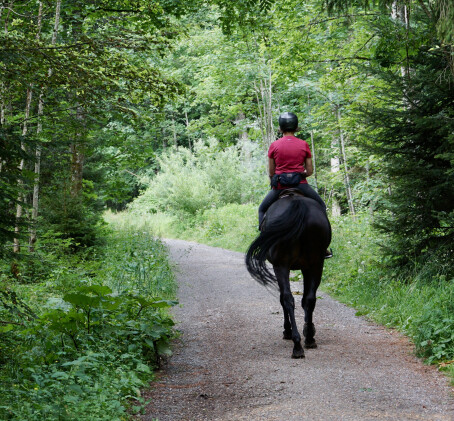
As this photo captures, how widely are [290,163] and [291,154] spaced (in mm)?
119

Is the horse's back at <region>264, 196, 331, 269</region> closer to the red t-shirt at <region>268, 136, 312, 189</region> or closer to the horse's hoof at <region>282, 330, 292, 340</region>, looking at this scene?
the red t-shirt at <region>268, 136, 312, 189</region>

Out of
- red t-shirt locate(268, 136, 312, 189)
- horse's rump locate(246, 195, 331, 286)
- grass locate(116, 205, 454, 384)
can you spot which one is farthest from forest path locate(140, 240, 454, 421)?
red t-shirt locate(268, 136, 312, 189)

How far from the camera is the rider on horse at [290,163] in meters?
6.91

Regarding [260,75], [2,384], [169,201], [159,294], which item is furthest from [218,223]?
[2,384]

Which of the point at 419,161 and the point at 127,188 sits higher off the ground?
the point at 419,161

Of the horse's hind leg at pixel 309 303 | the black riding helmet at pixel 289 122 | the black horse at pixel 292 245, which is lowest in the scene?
the horse's hind leg at pixel 309 303

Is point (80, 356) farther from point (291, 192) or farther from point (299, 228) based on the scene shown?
point (291, 192)

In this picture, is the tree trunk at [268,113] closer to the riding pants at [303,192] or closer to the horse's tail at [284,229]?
the riding pants at [303,192]

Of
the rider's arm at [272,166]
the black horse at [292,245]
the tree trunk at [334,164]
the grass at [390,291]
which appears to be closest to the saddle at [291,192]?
the black horse at [292,245]

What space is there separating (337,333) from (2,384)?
463 centimetres

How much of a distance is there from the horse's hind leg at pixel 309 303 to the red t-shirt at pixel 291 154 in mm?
1242

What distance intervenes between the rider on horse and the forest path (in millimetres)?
1960

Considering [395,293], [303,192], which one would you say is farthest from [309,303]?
[395,293]

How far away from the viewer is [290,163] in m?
6.96
